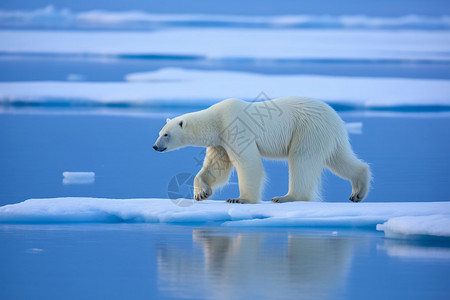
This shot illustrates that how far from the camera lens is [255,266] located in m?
4.39

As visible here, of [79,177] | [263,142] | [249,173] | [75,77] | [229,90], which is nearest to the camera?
[249,173]

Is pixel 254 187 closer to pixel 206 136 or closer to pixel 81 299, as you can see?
pixel 206 136

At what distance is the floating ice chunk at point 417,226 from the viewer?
486 cm

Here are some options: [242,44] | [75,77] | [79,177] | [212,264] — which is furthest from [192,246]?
[242,44]

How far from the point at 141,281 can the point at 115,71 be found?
50.6 feet

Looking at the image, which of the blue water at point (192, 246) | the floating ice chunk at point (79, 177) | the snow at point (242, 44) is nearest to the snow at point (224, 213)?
the blue water at point (192, 246)

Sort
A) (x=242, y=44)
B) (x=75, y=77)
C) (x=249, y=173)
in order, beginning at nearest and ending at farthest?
(x=249, y=173) < (x=75, y=77) < (x=242, y=44)

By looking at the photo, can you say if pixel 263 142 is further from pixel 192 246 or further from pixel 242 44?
pixel 242 44

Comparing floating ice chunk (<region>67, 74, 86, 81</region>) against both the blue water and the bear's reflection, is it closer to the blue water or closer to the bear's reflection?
the blue water

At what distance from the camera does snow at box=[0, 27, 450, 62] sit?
22361mm

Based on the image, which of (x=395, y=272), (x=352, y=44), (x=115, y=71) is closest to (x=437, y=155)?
(x=395, y=272)

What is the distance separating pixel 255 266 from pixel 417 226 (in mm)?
1108

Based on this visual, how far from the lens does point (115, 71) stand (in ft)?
62.9

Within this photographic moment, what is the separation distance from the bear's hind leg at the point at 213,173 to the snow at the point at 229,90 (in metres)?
7.45
